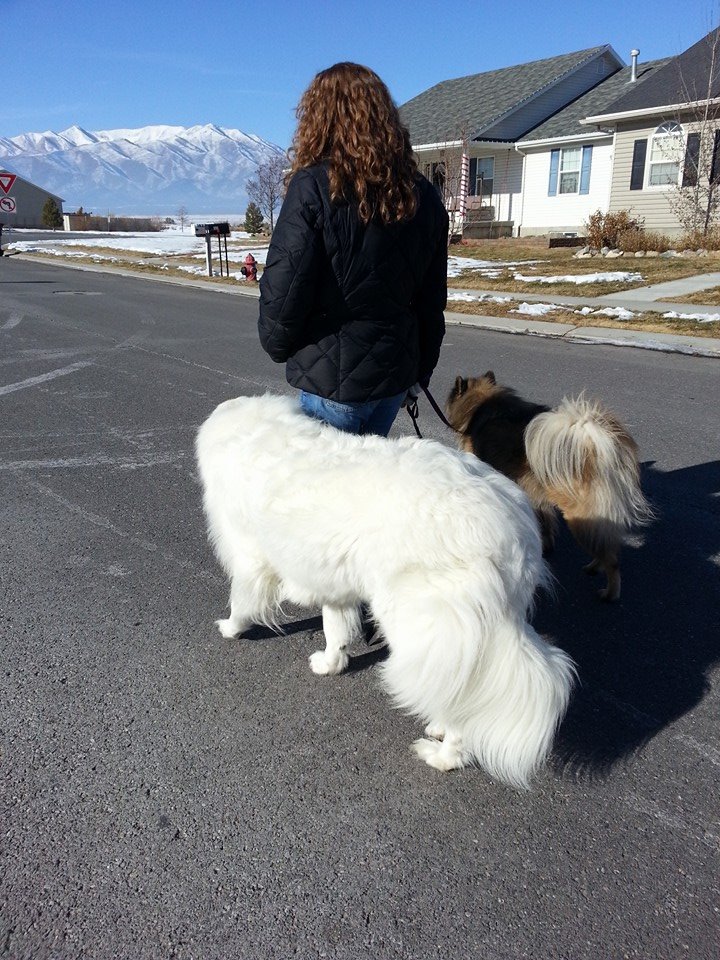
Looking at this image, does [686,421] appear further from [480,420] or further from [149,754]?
[149,754]

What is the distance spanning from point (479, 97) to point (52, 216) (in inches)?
2009

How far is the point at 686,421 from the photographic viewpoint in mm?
6707

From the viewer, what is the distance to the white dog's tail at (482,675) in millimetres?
2172

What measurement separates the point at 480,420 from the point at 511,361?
5275mm

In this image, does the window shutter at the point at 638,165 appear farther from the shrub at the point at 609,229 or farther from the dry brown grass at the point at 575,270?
the dry brown grass at the point at 575,270

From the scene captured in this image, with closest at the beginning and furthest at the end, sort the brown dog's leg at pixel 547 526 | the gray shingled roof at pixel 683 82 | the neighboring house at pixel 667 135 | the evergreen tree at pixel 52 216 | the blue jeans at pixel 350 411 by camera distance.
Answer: the blue jeans at pixel 350 411 → the brown dog's leg at pixel 547 526 → the neighboring house at pixel 667 135 → the gray shingled roof at pixel 683 82 → the evergreen tree at pixel 52 216

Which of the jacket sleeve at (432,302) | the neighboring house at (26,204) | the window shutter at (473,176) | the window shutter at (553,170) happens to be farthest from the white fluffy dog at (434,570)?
the neighboring house at (26,204)

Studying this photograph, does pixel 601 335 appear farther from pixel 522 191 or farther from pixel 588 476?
pixel 522 191

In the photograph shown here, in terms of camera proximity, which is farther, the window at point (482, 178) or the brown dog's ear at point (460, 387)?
the window at point (482, 178)

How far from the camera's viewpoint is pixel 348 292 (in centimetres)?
280

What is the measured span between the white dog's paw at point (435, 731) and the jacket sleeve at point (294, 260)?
1658 mm

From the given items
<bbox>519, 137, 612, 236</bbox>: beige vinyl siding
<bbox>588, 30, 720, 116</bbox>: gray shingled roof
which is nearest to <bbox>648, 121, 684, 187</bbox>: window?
<bbox>588, 30, 720, 116</bbox>: gray shingled roof

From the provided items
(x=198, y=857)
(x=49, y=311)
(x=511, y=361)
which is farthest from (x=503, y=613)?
(x=49, y=311)

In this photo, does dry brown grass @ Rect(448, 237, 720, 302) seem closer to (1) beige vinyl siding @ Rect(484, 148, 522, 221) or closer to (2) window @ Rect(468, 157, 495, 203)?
(1) beige vinyl siding @ Rect(484, 148, 522, 221)
